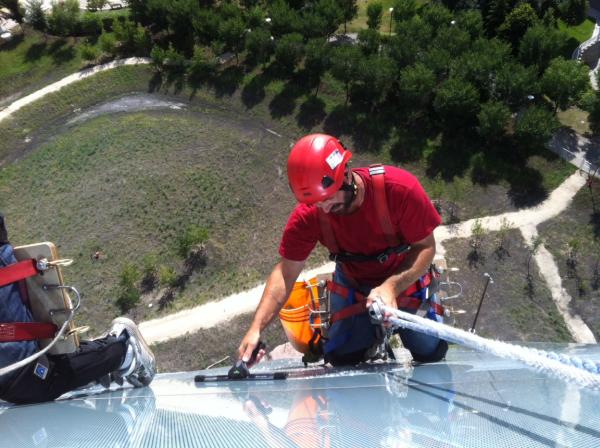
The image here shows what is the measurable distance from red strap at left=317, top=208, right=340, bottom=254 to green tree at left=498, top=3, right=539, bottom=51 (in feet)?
71.8

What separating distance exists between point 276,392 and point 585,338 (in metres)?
13.7

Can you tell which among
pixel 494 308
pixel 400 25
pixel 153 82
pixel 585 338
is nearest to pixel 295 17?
pixel 400 25

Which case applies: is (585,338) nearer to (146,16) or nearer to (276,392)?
(276,392)

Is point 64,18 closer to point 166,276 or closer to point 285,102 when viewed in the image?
point 285,102

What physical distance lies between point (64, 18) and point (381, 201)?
30.3m

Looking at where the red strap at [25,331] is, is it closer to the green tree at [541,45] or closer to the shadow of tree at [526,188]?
the shadow of tree at [526,188]

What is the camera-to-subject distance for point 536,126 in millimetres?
18422

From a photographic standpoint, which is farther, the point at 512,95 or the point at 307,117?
the point at 307,117

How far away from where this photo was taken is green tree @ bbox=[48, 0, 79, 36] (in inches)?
1125

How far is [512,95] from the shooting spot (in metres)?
19.6

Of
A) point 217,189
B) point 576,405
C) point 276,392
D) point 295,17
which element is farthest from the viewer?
point 295,17

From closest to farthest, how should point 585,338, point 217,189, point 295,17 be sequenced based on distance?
point 585,338
point 217,189
point 295,17

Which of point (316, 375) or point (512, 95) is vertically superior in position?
point (316, 375)

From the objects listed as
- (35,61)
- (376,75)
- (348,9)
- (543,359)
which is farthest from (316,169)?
(35,61)
